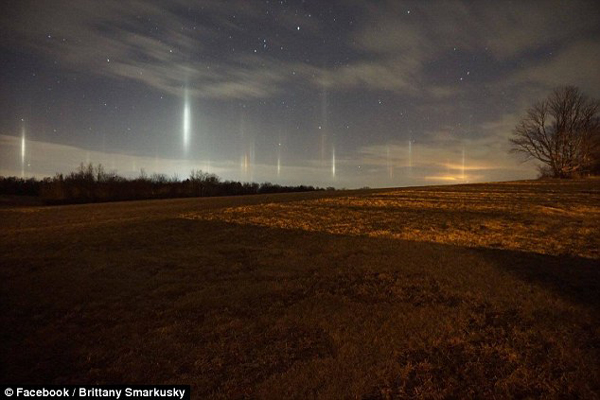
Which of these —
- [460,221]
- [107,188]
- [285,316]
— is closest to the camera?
[285,316]

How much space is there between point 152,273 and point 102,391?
4.76m

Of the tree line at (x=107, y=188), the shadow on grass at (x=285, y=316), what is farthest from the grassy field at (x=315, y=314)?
the tree line at (x=107, y=188)

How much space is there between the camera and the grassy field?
407 cm

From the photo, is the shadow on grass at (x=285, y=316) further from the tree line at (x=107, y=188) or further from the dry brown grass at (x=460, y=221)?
the tree line at (x=107, y=188)

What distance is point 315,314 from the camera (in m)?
5.89

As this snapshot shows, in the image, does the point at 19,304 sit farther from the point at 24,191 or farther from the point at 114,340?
the point at 24,191

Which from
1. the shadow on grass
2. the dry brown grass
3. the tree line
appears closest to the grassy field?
the shadow on grass

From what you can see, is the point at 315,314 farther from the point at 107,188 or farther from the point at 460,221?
the point at 107,188

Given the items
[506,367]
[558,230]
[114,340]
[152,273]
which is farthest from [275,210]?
[506,367]

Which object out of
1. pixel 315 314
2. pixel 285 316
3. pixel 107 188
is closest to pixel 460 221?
pixel 315 314

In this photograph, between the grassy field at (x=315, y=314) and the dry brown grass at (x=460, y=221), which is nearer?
the grassy field at (x=315, y=314)

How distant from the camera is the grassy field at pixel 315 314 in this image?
13.4 feet

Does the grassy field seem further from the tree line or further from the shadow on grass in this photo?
the tree line

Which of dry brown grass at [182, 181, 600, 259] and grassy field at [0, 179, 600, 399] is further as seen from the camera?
dry brown grass at [182, 181, 600, 259]
